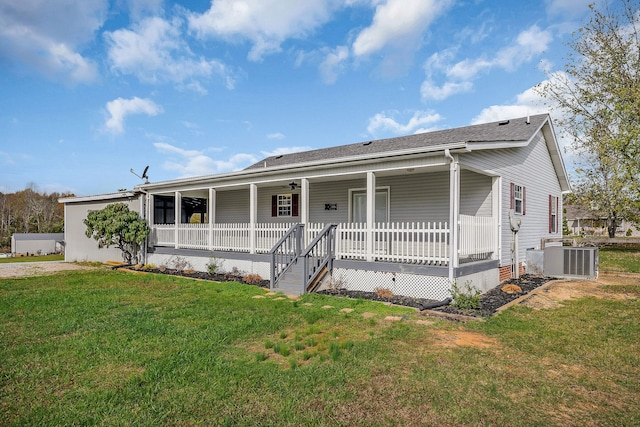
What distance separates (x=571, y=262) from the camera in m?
10.8

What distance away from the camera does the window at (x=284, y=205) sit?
45.7 feet

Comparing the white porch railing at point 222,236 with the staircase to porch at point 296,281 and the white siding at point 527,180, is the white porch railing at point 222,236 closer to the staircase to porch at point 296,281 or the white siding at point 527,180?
the staircase to porch at point 296,281

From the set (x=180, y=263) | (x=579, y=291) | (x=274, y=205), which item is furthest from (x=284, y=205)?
(x=579, y=291)

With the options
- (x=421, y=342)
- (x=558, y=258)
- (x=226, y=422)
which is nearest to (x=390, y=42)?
(x=558, y=258)

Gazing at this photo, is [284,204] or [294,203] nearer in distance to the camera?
[294,203]

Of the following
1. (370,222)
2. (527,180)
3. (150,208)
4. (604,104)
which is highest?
(604,104)

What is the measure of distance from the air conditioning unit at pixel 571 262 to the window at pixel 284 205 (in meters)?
8.66

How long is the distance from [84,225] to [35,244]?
1093 cm

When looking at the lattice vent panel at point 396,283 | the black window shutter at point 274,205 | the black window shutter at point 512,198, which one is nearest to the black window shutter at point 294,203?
the black window shutter at point 274,205

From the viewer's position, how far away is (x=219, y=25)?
1220cm

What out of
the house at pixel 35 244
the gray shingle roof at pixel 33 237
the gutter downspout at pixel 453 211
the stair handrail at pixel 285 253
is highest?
the gutter downspout at pixel 453 211

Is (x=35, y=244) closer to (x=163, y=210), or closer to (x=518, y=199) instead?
(x=163, y=210)

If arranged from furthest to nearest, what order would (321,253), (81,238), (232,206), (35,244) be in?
(35,244)
(81,238)
(232,206)
(321,253)

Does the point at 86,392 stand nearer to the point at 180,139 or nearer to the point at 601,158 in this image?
the point at 180,139
